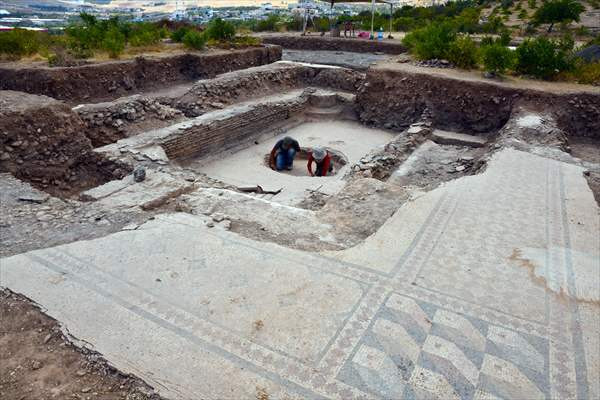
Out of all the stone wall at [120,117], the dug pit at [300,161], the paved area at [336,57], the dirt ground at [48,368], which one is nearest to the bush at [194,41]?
the paved area at [336,57]

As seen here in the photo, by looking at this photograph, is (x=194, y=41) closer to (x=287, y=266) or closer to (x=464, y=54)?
(x=464, y=54)

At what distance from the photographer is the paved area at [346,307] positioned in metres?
2.65

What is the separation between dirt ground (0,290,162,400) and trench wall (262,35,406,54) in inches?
622

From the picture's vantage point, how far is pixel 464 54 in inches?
417

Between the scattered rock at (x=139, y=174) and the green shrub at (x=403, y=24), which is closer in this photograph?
the scattered rock at (x=139, y=174)

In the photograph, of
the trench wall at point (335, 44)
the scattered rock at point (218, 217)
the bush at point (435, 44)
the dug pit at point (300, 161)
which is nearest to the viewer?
the scattered rock at point (218, 217)

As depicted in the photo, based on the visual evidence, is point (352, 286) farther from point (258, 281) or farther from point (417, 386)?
point (417, 386)

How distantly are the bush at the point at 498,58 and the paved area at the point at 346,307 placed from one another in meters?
6.10

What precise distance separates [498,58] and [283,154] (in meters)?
5.67

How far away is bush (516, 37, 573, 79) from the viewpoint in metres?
9.49

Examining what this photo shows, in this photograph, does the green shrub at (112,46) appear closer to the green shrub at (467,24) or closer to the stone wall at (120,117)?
the stone wall at (120,117)

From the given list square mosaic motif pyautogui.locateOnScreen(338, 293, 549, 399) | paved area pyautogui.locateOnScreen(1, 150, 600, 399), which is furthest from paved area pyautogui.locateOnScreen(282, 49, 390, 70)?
square mosaic motif pyautogui.locateOnScreen(338, 293, 549, 399)

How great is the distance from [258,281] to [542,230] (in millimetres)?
3207

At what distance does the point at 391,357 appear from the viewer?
9.19 feet
